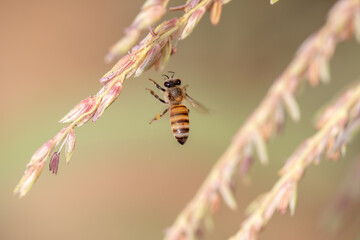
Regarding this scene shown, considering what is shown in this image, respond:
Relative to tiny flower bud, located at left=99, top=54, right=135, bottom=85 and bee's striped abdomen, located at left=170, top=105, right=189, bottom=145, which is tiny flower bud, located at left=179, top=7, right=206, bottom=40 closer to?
tiny flower bud, located at left=99, top=54, right=135, bottom=85

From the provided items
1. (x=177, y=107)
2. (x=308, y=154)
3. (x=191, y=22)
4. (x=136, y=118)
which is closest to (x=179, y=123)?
(x=177, y=107)

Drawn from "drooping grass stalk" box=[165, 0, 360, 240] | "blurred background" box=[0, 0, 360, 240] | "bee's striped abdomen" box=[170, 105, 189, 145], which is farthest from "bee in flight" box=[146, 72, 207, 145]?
"blurred background" box=[0, 0, 360, 240]

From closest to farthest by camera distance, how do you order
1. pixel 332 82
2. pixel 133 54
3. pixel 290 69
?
pixel 133 54 → pixel 290 69 → pixel 332 82

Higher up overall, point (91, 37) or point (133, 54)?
point (91, 37)

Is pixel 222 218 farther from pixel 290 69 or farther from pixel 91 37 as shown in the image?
pixel 290 69

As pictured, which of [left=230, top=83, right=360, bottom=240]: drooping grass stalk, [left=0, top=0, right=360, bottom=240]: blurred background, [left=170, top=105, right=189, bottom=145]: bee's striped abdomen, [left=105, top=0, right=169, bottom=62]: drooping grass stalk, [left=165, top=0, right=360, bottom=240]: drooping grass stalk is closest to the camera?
[left=105, top=0, right=169, bottom=62]: drooping grass stalk

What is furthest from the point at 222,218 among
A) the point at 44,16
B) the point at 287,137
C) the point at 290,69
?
the point at 290,69

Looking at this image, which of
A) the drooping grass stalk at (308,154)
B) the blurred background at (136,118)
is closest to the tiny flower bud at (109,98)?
the drooping grass stalk at (308,154)
